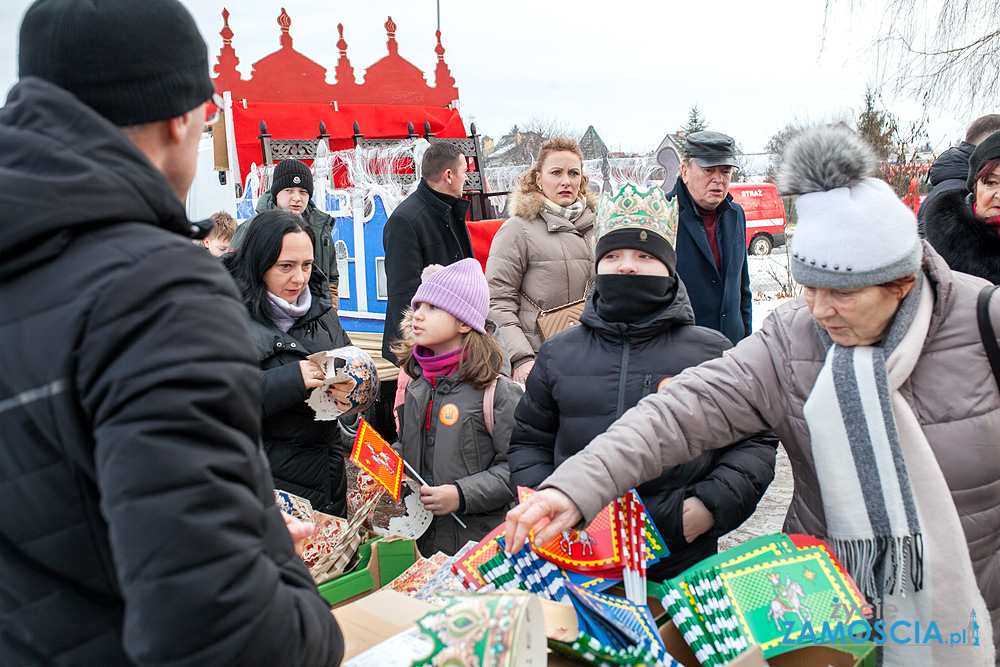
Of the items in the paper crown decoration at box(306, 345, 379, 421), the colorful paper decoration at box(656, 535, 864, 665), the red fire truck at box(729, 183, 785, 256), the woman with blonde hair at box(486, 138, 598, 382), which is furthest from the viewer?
the red fire truck at box(729, 183, 785, 256)

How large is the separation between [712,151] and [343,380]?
230 centimetres

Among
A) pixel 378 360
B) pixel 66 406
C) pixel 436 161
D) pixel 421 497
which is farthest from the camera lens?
pixel 378 360

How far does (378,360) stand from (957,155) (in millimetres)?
4193

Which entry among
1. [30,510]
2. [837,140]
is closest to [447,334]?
[837,140]

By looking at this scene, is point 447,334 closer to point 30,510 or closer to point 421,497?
point 421,497

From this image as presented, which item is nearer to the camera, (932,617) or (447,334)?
(932,617)

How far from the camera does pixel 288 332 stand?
9.37 feet

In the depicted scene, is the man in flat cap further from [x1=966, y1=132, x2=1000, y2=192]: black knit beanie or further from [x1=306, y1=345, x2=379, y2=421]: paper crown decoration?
[x1=306, y1=345, x2=379, y2=421]: paper crown decoration

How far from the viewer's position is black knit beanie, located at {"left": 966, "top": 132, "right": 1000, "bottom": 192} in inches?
104

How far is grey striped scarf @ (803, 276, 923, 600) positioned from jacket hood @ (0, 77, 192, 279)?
141cm

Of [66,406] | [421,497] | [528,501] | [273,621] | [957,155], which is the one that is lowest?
[421,497]

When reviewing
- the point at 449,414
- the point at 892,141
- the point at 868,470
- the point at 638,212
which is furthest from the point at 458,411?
the point at 892,141

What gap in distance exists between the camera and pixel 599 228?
2.36 m

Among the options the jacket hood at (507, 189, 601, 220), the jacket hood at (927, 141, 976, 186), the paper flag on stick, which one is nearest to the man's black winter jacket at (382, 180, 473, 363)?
the jacket hood at (507, 189, 601, 220)
